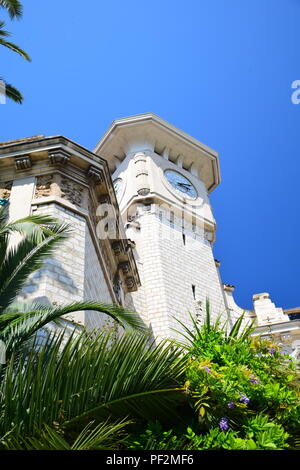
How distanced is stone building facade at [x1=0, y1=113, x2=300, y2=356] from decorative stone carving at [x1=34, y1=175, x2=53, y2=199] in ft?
0.09

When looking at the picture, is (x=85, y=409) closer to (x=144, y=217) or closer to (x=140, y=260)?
(x=140, y=260)

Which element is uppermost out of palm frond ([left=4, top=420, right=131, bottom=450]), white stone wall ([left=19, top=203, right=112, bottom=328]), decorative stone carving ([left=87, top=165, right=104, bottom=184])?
decorative stone carving ([left=87, top=165, right=104, bottom=184])

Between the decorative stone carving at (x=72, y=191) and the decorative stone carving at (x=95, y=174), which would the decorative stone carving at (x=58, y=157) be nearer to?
the decorative stone carving at (x=72, y=191)

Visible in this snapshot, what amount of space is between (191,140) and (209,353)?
2561 centimetres

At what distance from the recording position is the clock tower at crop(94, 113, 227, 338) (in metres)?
21.5

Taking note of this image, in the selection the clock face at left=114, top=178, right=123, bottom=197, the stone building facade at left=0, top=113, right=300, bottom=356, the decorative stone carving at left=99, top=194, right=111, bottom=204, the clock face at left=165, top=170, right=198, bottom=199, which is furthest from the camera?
the clock face at left=165, top=170, right=198, bottom=199

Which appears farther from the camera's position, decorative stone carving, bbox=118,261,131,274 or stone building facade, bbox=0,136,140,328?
decorative stone carving, bbox=118,261,131,274

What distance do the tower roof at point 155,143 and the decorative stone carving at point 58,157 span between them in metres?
17.4

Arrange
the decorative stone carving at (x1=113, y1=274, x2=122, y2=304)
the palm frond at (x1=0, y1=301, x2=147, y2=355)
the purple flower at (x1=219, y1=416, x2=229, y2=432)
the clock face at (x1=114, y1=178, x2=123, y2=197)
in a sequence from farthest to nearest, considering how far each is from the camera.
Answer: the clock face at (x1=114, y1=178, x2=123, y2=197) < the decorative stone carving at (x1=113, y1=274, x2=122, y2=304) < the palm frond at (x1=0, y1=301, x2=147, y2=355) < the purple flower at (x1=219, y1=416, x2=229, y2=432)

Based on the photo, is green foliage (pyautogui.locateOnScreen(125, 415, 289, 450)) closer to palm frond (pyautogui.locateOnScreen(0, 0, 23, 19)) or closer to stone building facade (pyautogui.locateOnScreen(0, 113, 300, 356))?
stone building facade (pyautogui.locateOnScreen(0, 113, 300, 356))

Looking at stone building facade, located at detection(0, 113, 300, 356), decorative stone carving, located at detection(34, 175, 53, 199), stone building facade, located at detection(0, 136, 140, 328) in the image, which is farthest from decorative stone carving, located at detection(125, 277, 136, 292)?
decorative stone carving, located at detection(34, 175, 53, 199)

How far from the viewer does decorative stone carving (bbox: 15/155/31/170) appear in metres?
12.3

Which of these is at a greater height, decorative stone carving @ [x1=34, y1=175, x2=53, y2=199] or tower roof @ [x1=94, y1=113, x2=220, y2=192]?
tower roof @ [x1=94, y1=113, x2=220, y2=192]
